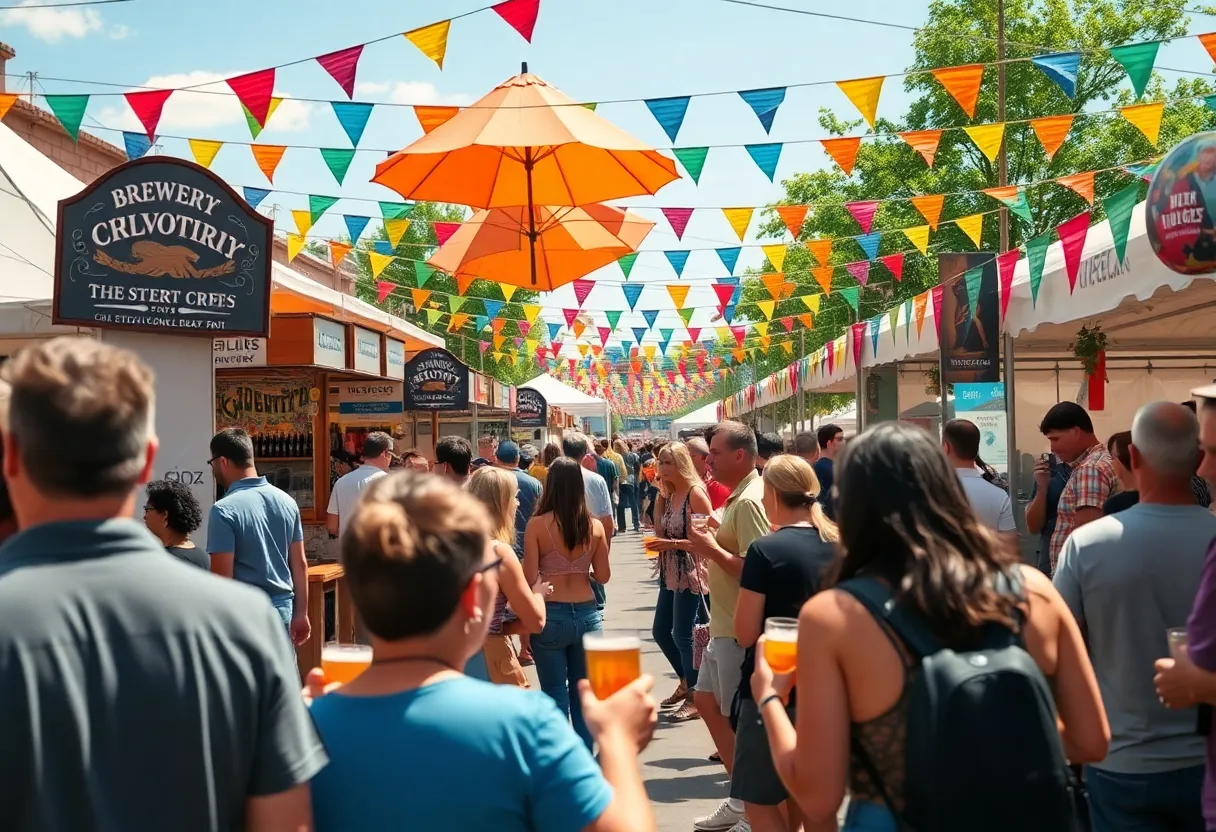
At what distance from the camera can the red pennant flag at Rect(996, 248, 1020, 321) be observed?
10.5 m

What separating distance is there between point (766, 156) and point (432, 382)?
7910 millimetres

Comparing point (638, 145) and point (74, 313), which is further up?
point (638, 145)

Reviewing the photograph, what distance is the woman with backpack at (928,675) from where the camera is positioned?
218cm

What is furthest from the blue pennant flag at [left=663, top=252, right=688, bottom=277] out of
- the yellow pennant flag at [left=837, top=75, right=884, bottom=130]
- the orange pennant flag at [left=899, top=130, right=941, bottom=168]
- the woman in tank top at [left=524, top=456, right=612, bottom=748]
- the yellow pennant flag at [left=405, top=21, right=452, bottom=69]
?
the woman in tank top at [left=524, top=456, right=612, bottom=748]

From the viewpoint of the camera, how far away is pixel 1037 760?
7.23 ft

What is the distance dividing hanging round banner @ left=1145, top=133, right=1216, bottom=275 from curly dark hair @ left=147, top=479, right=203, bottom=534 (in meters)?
5.10

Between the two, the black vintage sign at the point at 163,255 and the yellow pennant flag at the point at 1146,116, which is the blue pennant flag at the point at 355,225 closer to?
the black vintage sign at the point at 163,255

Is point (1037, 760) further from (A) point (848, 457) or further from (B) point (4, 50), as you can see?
(B) point (4, 50)

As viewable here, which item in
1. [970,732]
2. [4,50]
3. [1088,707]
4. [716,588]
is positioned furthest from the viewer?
[4,50]

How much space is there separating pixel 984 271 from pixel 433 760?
10.2 meters

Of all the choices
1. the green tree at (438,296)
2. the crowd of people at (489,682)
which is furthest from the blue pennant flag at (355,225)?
the green tree at (438,296)

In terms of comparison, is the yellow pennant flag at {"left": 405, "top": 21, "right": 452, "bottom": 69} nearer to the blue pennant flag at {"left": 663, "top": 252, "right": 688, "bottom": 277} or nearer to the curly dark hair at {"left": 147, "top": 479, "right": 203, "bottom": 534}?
the curly dark hair at {"left": 147, "top": 479, "right": 203, "bottom": 534}

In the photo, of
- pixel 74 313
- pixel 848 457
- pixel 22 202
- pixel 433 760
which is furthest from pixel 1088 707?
pixel 22 202

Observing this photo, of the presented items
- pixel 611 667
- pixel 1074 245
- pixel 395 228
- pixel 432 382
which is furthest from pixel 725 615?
pixel 432 382
